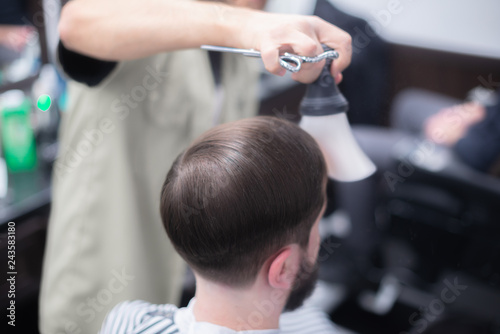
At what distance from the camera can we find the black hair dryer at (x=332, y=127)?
762 mm

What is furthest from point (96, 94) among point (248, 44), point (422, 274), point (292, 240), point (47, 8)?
point (422, 274)

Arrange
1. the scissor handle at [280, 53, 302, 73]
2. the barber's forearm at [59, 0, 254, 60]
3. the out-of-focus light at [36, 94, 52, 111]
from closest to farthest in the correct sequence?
the scissor handle at [280, 53, 302, 73], the barber's forearm at [59, 0, 254, 60], the out-of-focus light at [36, 94, 52, 111]

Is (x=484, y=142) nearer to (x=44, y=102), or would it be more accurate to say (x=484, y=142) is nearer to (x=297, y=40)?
(x=297, y=40)

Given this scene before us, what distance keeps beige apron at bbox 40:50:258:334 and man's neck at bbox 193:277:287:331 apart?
22 centimetres

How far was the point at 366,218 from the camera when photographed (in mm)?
1777

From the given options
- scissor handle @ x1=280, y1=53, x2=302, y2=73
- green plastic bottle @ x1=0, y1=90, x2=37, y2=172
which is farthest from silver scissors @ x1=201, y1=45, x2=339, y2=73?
green plastic bottle @ x1=0, y1=90, x2=37, y2=172

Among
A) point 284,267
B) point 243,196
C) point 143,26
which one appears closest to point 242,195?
point 243,196

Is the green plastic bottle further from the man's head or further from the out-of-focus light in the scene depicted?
the man's head

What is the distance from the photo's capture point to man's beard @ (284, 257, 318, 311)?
33.7 inches

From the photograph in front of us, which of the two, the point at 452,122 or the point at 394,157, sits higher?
the point at 452,122

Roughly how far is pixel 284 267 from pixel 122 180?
446mm

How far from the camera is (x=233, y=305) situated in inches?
33.0

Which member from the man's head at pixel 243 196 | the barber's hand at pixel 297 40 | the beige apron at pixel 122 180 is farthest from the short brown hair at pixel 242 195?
the beige apron at pixel 122 180

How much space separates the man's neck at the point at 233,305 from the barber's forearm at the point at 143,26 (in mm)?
424
